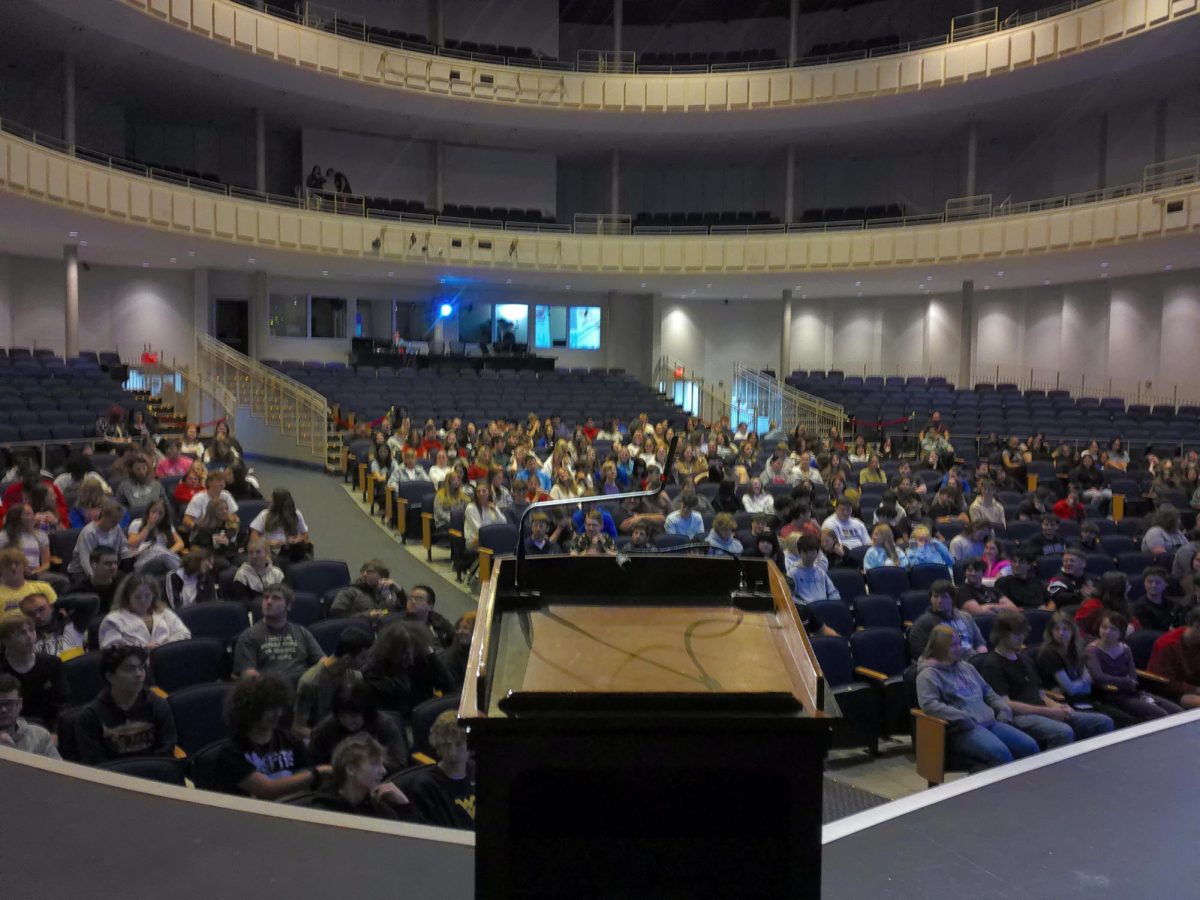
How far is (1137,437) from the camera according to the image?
14.8 metres

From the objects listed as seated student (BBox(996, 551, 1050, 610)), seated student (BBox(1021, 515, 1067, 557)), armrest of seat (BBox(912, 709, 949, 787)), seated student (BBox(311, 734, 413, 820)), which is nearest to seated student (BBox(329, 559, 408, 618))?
seated student (BBox(311, 734, 413, 820))

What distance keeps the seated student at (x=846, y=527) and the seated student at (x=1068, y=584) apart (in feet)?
5.07

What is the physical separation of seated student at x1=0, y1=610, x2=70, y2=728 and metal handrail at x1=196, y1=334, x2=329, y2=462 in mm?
10017

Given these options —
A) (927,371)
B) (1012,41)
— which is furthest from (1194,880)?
(927,371)

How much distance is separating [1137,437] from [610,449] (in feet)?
28.9

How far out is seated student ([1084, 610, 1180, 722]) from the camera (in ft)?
17.4

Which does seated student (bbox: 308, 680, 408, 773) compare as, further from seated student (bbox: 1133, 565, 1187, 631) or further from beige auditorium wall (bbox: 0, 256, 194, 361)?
beige auditorium wall (bbox: 0, 256, 194, 361)

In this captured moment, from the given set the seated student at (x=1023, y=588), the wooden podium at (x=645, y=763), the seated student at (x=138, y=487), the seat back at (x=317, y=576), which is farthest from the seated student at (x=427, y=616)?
the seated student at (x=1023, y=588)

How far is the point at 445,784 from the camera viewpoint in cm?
332

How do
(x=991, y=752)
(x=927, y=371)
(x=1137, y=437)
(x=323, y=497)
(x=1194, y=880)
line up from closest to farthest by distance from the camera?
(x=1194, y=880) < (x=991, y=752) < (x=323, y=497) < (x=1137, y=437) < (x=927, y=371)

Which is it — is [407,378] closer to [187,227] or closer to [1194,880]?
[187,227]

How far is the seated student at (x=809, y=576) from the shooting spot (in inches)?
247

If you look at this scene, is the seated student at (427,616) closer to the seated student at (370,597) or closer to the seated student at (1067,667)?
the seated student at (370,597)

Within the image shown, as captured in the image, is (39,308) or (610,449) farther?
(39,308)
